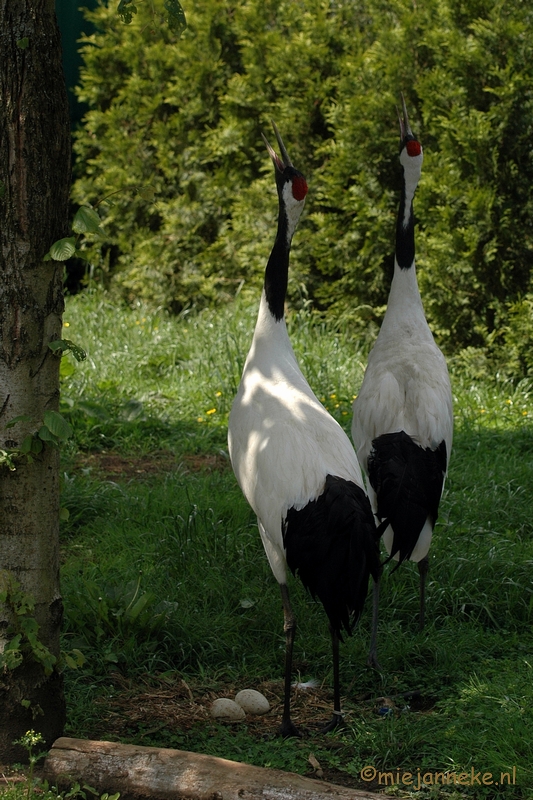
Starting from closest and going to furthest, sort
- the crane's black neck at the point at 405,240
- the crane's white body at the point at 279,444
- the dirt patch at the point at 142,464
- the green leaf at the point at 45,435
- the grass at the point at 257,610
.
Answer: the green leaf at the point at 45,435 < the grass at the point at 257,610 < the crane's white body at the point at 279,444 < the crane's black neck at the point at 405,240 < the dirt patch at the point at 142,464

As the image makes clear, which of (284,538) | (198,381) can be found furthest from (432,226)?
(284,538)

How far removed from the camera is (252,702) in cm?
319

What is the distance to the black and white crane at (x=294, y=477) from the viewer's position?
9.77 feet

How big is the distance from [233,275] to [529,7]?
3.28 meters

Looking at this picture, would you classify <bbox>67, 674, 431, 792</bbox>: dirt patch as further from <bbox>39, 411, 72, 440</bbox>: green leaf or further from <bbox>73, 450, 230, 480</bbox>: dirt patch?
<bbox>73, 450, 230, 480</bbox>: dirt patch

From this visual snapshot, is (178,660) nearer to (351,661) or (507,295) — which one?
(351,661)

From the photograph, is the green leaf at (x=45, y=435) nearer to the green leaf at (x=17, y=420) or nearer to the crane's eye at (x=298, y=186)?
the green leaf at (x=17, y=420)

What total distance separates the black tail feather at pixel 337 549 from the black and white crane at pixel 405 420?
241 mm

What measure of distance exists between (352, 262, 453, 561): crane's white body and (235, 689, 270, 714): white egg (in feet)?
2.91

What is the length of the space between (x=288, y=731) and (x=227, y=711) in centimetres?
23

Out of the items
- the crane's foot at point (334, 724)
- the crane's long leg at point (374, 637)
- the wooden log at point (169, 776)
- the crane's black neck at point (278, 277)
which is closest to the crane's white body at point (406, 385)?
the crane's long leg at point (374, 637)

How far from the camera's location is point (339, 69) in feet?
23.8

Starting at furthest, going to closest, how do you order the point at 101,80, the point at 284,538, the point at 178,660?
the point at 101,80, the point at 178,660, the point at 284,538

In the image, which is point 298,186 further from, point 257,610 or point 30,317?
point 257,610
